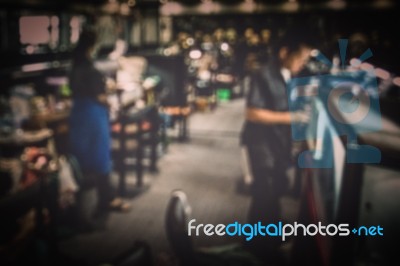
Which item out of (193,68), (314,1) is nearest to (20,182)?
(193,68)

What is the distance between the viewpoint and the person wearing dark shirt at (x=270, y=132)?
9.25 feet

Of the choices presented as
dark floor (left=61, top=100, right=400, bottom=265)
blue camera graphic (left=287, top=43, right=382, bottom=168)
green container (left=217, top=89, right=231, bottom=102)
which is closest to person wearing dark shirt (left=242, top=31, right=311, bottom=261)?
blue camera graphic (left=287, top=43, right=382, bottom=168)

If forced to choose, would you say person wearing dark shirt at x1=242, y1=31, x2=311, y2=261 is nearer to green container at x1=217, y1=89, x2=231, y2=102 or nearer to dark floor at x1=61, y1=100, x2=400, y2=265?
dark floor at x1=61, y1=100, x2=400, y2=265

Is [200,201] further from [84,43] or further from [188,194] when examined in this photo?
[84,43]

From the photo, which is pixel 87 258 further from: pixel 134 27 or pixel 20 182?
pixel 134 27

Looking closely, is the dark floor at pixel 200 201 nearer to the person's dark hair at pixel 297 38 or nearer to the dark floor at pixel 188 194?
the dark floor at pixel 188 194

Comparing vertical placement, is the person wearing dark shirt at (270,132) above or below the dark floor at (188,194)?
above

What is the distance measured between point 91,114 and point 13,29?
8.49 ft

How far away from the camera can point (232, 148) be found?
631 cm

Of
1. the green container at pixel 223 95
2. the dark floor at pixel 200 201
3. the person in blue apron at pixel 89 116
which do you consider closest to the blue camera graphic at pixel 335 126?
the dark floor at pixel 200 201

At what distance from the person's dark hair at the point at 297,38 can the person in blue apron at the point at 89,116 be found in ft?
5.50

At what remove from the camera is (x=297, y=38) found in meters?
2.67

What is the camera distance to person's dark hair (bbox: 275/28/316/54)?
2654 mm

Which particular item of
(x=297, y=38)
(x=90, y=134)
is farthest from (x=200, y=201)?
(x=297, y=38)
